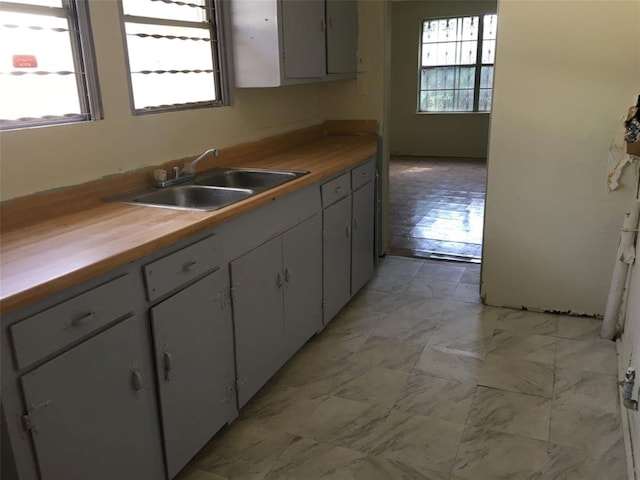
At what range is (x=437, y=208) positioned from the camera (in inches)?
232

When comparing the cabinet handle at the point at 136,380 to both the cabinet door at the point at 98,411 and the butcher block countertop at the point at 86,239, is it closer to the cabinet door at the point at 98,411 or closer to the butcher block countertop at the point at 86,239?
the cabinet door at the point at 98,411

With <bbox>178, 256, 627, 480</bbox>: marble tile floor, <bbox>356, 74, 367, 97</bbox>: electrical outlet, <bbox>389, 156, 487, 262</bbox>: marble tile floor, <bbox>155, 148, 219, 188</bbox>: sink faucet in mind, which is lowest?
<bbox>178, 256, 627, 480</bbox>: marble tile floor

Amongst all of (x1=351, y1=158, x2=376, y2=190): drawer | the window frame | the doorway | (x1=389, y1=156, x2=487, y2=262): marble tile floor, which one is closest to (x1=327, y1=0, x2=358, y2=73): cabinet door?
(x1=351, y1=158, x2=376, y2=190): drawer

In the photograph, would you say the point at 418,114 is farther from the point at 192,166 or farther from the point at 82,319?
the point at 82,319

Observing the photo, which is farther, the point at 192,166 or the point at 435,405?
the point at 192,166

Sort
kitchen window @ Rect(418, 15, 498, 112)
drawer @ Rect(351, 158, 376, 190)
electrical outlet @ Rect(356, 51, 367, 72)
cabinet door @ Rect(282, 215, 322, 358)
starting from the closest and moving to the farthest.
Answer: cabinet door @ Rect(282, 215, 322, 358) < drawer @ Rect(351, 158, 376, 190) < electrical outlet @ Rect(356, 51, 367, 72) < kitchen window @ Rect(418, 15, 498, 112)

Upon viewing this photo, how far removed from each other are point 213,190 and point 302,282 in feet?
2.15

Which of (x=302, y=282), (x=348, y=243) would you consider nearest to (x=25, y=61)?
(x=302, y=282)

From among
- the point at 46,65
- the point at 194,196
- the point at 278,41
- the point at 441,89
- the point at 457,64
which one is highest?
the point at 457,64

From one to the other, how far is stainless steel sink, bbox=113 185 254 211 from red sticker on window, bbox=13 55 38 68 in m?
0.62

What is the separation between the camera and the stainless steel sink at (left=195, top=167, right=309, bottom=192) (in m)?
2.70

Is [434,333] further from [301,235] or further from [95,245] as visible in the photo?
[95,245]

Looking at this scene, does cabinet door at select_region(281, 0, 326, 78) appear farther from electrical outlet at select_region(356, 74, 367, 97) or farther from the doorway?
the doorway

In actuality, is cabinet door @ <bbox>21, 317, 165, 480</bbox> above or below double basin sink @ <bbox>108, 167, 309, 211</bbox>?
below
